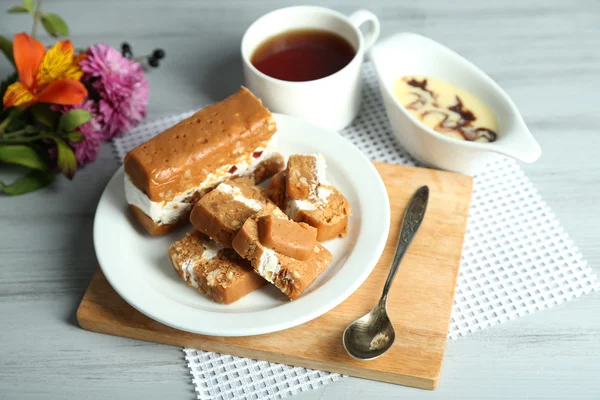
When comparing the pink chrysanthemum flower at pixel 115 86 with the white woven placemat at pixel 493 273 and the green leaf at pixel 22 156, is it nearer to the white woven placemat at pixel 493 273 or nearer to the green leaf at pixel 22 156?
the white woven placemat at pixel 493 273

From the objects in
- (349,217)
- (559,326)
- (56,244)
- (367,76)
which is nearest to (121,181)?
(56,244)

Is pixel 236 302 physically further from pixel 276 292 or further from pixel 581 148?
pixel 581 148

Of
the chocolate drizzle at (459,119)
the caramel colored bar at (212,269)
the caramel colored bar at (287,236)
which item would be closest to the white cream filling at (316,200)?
the caramel colored bar at (287,236)

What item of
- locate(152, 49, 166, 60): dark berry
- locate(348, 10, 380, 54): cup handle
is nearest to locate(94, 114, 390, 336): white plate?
locate(348, 10, 380, 54): cup handle

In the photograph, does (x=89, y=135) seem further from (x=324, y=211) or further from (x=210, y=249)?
(x=324, y=211)

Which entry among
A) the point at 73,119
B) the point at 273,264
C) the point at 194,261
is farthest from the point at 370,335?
the point at 73,119

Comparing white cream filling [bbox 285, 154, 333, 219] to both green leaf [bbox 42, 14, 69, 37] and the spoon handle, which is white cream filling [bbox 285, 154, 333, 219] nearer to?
the spoon handle
